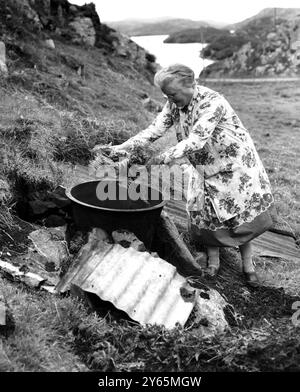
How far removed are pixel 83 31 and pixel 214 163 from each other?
472 inches

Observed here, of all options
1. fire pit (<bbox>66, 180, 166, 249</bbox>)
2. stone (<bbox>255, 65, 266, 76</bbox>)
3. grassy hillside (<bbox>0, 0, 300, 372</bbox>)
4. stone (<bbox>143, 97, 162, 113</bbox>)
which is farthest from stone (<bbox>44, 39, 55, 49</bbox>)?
stone (<bbox>255, 65, 266, 76</bbox>)

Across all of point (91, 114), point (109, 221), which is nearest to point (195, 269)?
point (109, 221)

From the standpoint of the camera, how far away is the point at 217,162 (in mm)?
4293

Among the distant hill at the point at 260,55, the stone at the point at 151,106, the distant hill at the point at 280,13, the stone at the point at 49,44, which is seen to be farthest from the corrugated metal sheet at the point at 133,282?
the distant hill at the point at 280,13

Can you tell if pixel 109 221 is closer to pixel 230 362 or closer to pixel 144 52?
pixel 230 362

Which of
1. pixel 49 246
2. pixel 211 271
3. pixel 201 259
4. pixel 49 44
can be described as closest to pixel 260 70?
pixel 49 44

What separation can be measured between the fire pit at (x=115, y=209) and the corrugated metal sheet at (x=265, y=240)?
1122mm

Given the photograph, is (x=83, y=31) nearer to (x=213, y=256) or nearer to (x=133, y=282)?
(x=213, y=256)

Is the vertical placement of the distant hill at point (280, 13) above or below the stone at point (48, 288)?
below

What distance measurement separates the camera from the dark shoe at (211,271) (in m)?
4.64

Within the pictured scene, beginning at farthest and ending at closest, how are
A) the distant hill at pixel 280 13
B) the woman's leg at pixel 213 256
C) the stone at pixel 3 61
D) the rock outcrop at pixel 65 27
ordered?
the distant hill at pixel 280 13 → the rock outcrop at pixel 65 27 → the stone at pixel 3 61 → the woman's leg at pixel 213 256

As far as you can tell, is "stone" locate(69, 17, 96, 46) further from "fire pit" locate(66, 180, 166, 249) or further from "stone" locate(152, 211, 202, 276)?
"stone" locate(152, 211, 202, 276)

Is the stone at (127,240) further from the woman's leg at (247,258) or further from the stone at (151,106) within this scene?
the stone at (151,106)

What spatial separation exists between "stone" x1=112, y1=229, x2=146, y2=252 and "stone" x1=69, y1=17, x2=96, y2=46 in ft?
38.2
